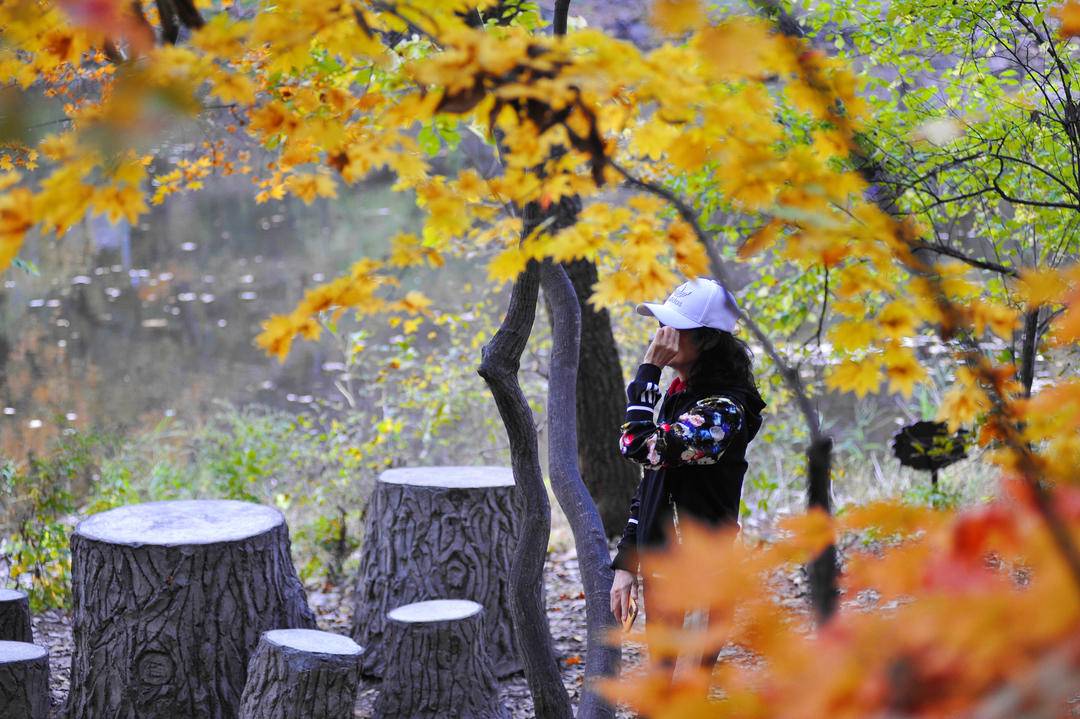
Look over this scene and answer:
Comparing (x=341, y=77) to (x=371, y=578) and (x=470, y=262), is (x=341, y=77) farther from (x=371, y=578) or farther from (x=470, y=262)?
(x=470, y=262)

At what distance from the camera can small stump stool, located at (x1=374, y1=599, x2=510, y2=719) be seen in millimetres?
3510

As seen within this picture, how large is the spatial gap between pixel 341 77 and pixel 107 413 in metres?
7.41

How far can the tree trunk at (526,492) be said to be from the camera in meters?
2.88

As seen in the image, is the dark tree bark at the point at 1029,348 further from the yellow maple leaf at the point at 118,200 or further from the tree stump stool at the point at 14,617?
the tree stump stool at the point at 14,617

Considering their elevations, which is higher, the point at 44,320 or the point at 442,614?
the point at 44,320

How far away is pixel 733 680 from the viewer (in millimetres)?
1044

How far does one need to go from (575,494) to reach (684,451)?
574mm

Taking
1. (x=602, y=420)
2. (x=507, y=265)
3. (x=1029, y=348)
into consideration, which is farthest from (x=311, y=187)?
(x=602, y=420)

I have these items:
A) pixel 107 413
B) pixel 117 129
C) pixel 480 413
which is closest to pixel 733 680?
pixel 117 129

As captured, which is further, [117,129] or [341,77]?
[341,77]

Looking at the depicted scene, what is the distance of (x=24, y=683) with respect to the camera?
3244 mm

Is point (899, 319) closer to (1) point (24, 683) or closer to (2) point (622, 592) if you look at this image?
(2) point (622, 592)

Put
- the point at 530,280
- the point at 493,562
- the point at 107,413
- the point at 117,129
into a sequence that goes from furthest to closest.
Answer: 1. the point at 107,413
2. the point at 493,562
3. the point at 530,280
4. the point at 117,129

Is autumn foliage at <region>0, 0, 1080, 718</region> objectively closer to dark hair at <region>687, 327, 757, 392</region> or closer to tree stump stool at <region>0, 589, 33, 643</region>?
dark hair at <region>687, 327, 757, 392</region>
